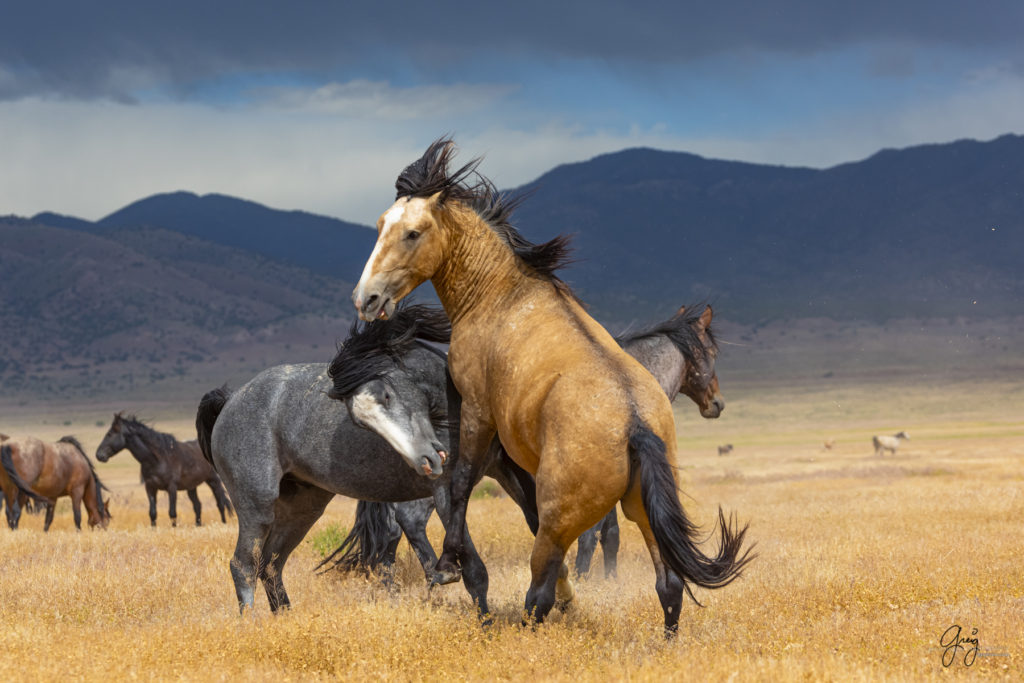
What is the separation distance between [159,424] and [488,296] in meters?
87.2

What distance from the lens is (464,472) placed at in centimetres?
709

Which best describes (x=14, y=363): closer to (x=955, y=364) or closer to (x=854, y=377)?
(x=854, y=377)

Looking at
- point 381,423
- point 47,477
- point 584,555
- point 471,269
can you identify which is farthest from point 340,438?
point 47,477

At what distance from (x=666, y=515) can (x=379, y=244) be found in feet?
8.46

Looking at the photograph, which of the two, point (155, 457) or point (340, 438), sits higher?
point (340, 438)

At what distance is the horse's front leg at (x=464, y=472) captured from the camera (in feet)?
23.2

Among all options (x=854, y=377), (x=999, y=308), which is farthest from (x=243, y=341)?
(x=999, y=308)

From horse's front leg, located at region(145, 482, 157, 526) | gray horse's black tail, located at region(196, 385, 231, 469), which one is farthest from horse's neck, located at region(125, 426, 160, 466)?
gray horse's black tail, located at region(196, 385, 231, 469)

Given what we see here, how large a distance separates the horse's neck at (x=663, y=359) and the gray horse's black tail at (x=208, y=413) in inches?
161

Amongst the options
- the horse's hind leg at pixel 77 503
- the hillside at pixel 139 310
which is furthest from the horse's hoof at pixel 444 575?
the hillside at pixel 139 310

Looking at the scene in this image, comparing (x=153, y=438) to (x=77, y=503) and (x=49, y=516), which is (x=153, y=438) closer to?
(x=77, y=503)

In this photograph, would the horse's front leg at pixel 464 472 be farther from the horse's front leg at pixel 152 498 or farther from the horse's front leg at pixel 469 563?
the horse's front leg at pixel 152 498

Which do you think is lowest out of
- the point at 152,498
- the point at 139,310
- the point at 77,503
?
the point at 152,498

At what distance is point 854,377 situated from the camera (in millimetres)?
116562
